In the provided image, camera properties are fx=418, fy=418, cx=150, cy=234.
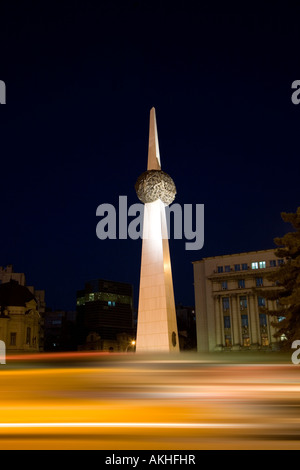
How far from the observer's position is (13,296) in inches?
2800

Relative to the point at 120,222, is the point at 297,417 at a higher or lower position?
lower

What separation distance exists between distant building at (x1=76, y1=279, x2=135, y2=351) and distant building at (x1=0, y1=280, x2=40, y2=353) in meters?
58.1

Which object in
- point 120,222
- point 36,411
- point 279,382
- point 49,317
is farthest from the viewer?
point 49,317

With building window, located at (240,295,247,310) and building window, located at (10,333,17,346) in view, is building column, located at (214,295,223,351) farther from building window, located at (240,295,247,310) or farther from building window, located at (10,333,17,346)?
building window, located at (10,333,17,346)

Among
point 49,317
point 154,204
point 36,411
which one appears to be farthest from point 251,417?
point 49,317

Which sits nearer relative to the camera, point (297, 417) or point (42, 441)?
point (42, 441)

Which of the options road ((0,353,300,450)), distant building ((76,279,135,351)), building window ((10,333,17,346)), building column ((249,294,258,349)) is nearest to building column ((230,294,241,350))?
building column ((249,294,258,349))

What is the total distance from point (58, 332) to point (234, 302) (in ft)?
175

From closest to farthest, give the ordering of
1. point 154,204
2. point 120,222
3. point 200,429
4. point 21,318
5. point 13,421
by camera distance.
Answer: point 200,429 < point 13,421 < point 154,204 < point 120,222 < point 21,318

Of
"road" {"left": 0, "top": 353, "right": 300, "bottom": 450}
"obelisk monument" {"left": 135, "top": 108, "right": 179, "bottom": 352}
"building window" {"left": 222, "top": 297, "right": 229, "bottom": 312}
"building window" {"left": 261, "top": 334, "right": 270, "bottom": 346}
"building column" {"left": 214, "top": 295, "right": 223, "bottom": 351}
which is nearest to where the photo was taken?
"road" {"left": 0, "top": 353, "right": 300, "bottom": 450}

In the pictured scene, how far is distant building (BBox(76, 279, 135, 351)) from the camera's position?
13738cm

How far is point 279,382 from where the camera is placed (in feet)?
27.5

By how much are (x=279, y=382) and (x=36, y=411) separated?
4.89 metres
